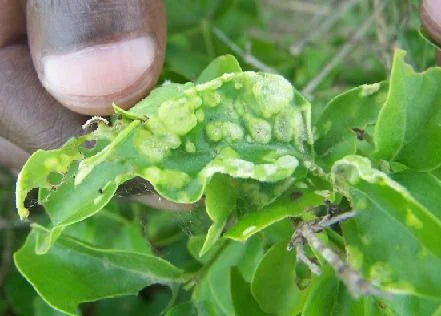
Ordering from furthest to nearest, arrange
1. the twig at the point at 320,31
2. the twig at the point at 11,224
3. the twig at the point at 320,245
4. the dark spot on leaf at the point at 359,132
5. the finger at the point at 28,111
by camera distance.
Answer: the twig at the point at 320,31 < the twig at the point at 11,224 < the finger at the point at 28,111 < the dark spot on leaf at the point at 359,132 < the twig at the point at 320,245

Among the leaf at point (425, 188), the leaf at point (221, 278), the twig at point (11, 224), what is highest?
the leaf at point (425, 188)

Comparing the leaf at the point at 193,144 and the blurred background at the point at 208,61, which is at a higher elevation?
the leaf at the point at 193,144

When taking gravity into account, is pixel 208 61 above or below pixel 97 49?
below

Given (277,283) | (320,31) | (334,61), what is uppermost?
(277,283)

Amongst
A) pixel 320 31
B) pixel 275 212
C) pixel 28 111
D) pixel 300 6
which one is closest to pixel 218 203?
pixel 275 212

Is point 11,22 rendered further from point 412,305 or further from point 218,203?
point 412,305

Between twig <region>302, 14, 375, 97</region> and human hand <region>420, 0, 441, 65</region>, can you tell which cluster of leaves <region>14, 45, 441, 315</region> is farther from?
twig <region>302, 14, 375, 97</region>

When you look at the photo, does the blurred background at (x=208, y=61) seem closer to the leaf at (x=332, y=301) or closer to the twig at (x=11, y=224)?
the twig at (x=11, y=224)

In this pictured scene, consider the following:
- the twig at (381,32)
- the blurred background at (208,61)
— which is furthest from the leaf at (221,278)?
the twig at (381,32)
